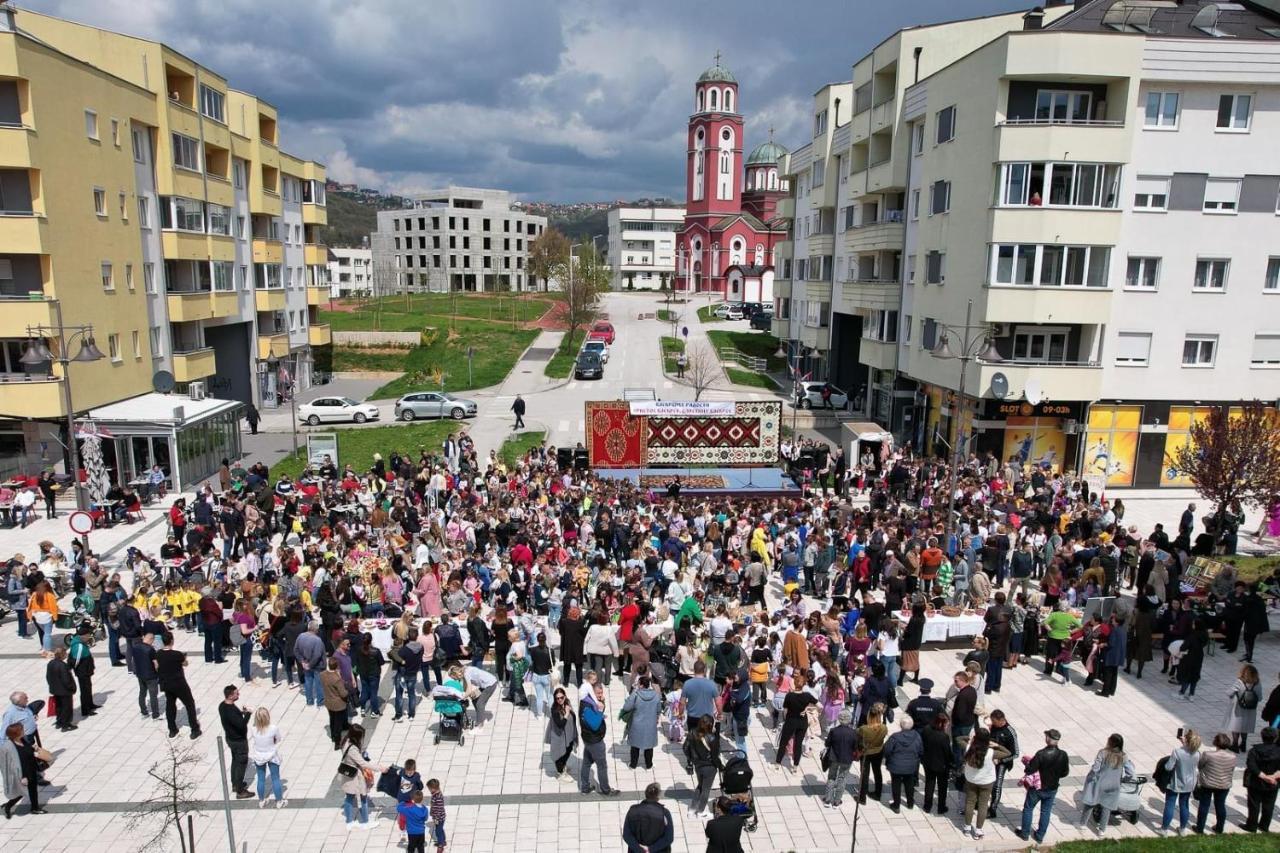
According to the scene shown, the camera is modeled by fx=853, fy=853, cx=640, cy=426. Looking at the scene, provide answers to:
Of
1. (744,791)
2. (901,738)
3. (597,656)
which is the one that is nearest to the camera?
(744,791)

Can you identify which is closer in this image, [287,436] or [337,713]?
[337,713]

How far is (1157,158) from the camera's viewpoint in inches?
1137

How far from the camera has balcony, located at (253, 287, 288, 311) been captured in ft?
147

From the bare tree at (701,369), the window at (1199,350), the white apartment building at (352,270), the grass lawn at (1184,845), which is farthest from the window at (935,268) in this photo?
the white apartment building at (352,270)

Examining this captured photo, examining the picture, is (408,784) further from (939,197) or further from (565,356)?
(565,356)

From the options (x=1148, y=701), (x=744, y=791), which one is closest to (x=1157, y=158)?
(x=1148, y=701)

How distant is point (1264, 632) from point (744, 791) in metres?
13.8

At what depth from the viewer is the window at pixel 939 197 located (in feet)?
108

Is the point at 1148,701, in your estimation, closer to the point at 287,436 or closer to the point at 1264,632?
the point at 1264,632

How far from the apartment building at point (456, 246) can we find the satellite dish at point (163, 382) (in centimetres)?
9632

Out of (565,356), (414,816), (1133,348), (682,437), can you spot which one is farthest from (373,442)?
(1133,348)

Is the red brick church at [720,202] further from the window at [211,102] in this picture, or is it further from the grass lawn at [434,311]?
the window at [211,102]

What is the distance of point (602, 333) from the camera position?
221ft

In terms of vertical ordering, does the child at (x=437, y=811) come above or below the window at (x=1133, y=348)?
below
